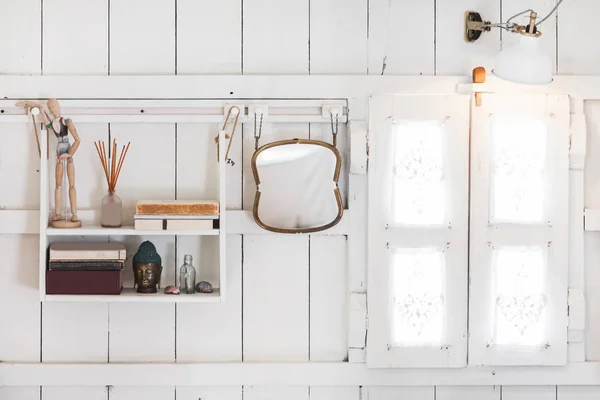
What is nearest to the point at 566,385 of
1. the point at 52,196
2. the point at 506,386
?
the point at 506,386

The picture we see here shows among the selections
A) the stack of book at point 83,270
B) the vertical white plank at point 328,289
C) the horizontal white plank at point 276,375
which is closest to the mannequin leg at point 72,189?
the stack of book at point 83,270

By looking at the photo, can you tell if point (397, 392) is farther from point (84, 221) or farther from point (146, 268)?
point (84, 221)

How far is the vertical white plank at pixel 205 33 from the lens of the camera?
227cm

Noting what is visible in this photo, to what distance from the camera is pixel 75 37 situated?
226cm

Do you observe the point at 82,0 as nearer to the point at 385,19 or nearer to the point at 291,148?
the point at 291,148

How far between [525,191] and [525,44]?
48 centimetres

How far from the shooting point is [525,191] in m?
2.28

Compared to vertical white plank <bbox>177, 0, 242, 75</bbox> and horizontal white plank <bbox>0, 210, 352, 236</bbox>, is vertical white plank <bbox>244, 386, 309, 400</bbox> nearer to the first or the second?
horizontal white plank <bbox>0, 210, 352, 236</bbox>

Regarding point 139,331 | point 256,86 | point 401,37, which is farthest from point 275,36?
point 139,331

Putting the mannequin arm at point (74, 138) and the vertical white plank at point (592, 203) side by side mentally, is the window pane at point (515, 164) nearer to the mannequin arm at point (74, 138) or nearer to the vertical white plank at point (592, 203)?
the vertical white plank at point (592, 203)

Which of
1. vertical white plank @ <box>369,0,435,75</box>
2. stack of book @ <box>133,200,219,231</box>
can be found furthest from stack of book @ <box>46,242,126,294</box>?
vertical white plank @ <box>369,0,435,75</box>

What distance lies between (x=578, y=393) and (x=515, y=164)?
76 centimetres

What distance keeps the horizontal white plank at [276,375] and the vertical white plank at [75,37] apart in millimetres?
912

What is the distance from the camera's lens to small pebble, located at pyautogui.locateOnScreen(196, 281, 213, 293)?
2191mm
